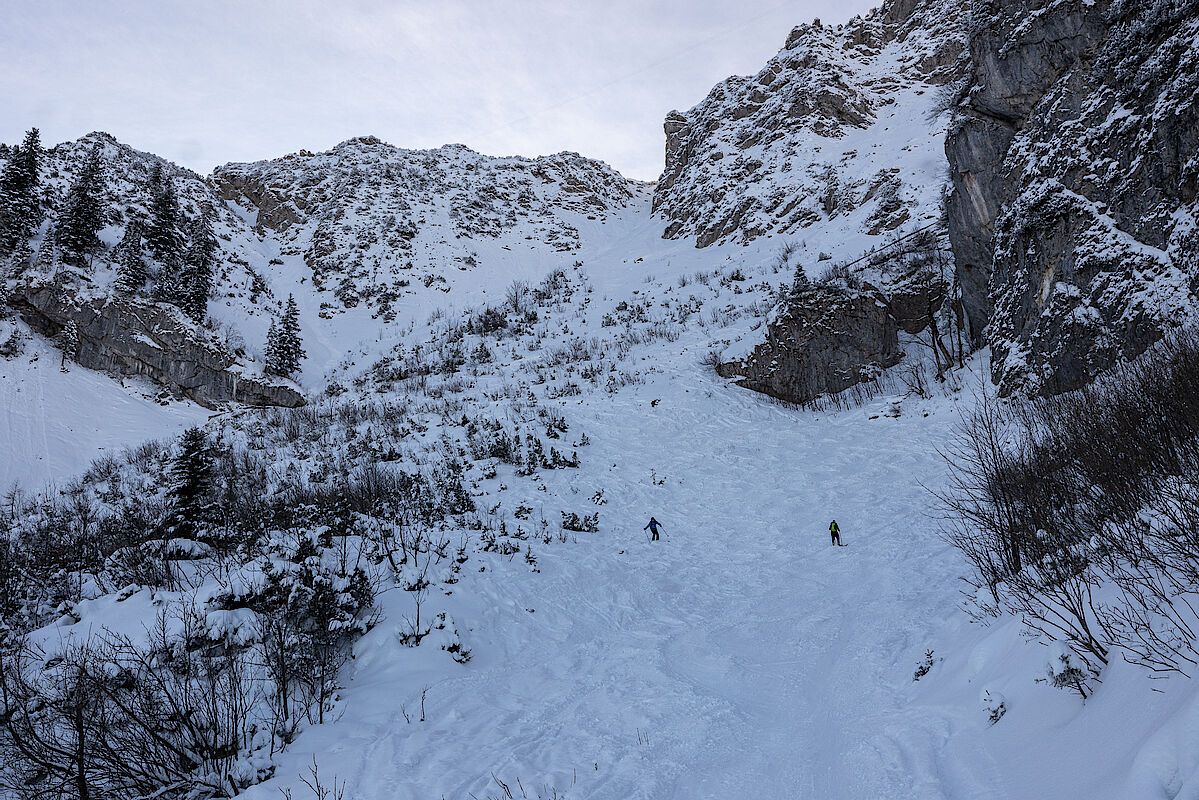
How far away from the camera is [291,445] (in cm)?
1653

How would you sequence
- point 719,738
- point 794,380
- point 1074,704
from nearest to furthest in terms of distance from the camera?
point 1074,704 < point 719,738 < point 794,380

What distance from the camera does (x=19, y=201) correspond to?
25672 millimetres

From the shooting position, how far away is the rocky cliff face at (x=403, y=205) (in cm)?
4569

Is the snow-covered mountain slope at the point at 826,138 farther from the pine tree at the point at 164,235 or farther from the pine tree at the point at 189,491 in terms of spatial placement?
the pine tree at the point at 164,235

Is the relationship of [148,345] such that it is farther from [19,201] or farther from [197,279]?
[19,201]

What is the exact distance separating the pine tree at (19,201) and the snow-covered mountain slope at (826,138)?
133 ft

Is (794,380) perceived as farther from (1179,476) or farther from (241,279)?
(241,279)

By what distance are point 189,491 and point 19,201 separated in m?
29.9

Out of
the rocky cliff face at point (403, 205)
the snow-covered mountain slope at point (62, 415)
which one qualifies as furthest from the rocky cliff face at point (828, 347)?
the rocky cliff face at point (403, 205)

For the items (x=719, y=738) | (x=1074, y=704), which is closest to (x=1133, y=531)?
(x=1074, y=704)

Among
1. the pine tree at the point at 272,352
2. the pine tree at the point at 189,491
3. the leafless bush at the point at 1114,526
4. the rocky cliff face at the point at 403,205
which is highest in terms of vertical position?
the rocky cliff face at the point at 403,205

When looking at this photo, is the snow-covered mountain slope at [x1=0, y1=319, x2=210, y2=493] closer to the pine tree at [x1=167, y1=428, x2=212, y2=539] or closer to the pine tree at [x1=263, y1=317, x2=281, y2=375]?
the pine tree at [x1=263, y1=317, x2=281, y2=375]

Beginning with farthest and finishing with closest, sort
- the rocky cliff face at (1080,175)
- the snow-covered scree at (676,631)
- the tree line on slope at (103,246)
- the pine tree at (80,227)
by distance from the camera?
the pine tree at (80,227) → the tree line on slope at (103,246) → the rocky cliff face at (1080,175) → the snow-covered scree at (676,631)

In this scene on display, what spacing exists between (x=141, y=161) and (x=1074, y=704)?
6435cm
